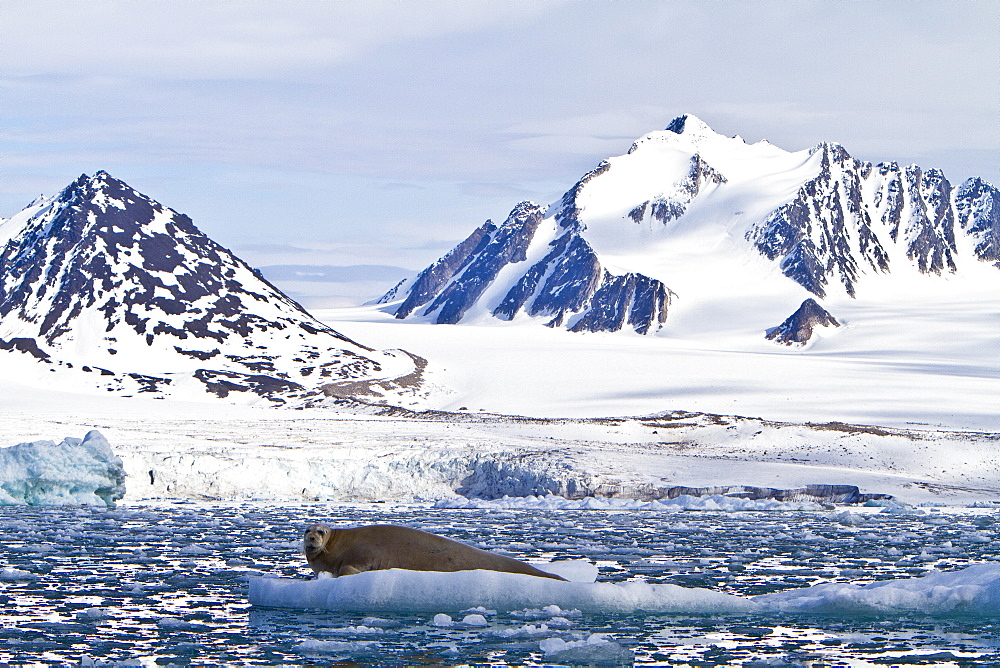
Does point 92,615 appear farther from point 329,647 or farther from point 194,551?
point 194,551

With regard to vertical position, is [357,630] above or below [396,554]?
below

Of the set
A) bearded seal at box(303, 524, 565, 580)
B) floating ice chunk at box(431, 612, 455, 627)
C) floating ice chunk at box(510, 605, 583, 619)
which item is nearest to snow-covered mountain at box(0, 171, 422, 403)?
bearded seal at box(303, 524, 565, 580)

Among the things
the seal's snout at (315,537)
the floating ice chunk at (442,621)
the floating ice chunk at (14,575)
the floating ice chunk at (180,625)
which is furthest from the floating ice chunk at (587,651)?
the floating ice chunk at (14,575)

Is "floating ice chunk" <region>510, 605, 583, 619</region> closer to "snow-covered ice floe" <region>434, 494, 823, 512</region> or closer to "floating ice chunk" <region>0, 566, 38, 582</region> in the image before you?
"floating ice chunk" <region>0, 566, 38, 582</region>

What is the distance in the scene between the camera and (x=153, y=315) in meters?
84.2

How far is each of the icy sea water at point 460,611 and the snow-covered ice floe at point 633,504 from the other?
19.4 ft

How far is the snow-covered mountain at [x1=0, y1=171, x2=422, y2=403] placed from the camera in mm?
77562

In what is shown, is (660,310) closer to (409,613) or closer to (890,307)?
(890,307)

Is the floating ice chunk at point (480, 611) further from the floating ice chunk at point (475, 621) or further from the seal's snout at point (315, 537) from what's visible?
the seal's snout at point (315, 537)

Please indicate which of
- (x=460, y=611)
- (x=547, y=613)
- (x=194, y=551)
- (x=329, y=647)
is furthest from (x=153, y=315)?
(x=329, y=647)

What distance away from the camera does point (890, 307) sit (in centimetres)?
18475

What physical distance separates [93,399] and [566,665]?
6241cm

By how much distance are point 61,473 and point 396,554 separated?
2248cm

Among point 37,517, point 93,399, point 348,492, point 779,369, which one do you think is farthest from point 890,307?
point 37,517
